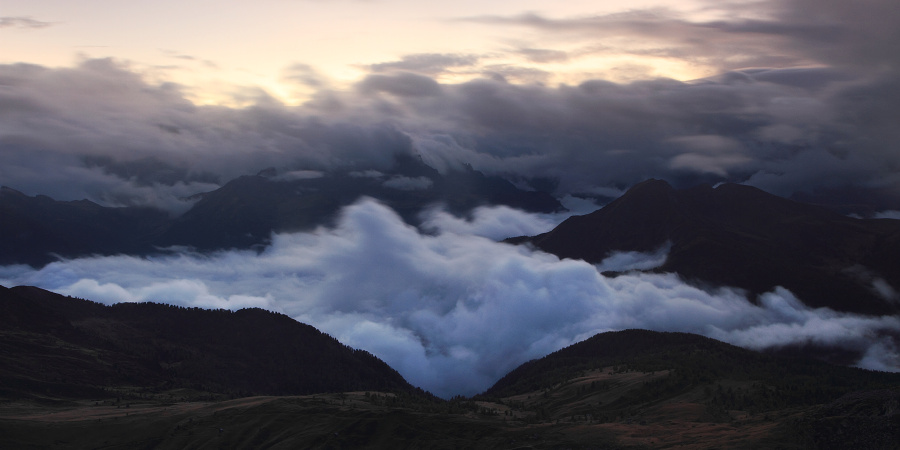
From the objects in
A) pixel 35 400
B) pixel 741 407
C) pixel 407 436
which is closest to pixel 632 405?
pixel 741 407

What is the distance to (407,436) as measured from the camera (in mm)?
116812

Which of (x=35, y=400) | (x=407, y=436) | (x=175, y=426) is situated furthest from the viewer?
(x=35, y=400)

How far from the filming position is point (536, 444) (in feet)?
340

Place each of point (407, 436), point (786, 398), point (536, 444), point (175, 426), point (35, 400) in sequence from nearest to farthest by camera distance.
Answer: point (536, 444)
point (407, 436)
point (786, 398)
point (175, 426)
point (35, 400)

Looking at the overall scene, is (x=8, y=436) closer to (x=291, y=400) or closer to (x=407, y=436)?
(x=291, y=400)

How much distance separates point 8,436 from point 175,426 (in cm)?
2742

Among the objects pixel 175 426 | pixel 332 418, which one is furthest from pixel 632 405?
pixel 175 426

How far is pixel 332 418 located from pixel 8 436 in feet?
187

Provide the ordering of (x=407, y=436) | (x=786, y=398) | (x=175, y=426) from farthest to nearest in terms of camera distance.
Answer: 1. (x=175, y=426)
2. (x=786, y=398)
3. (x=407, y=436)

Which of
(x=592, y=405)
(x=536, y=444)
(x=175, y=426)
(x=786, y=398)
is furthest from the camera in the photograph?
(x=592, y=405)

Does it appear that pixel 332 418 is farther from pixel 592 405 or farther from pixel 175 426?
pixel 592 405

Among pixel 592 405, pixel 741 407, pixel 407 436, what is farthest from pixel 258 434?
pixel 741 407

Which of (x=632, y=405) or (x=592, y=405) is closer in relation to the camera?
(x=632, y=405)

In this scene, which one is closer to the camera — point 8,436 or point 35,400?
point 8,436
